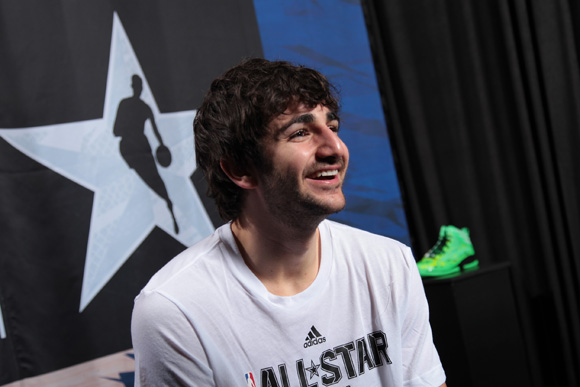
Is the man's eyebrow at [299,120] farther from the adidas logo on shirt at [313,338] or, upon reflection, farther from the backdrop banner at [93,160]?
the backdrop banner at [93,160]

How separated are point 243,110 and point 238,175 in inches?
6.9

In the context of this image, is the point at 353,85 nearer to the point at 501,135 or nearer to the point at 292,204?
the point at 501,135

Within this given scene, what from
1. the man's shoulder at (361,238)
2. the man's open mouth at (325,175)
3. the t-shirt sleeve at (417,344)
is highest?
the man's open mouth at (325,175)

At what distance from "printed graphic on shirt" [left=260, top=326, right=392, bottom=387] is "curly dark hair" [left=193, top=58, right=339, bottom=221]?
0.45 m

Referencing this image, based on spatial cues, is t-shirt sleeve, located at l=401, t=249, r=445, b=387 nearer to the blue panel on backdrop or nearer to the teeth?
the teeth

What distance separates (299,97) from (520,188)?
193 centimetres

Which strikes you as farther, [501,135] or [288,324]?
[501,135]

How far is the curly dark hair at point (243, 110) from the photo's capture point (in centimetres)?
139

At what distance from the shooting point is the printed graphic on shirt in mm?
1222

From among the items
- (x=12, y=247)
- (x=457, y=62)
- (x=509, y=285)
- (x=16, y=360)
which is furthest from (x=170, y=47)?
(x=509, y=285)

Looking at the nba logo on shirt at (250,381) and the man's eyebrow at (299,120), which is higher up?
the man's eyebrow at (299,120)

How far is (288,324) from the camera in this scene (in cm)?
126

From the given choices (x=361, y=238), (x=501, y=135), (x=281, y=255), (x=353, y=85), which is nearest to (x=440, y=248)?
(x=501, y=135)

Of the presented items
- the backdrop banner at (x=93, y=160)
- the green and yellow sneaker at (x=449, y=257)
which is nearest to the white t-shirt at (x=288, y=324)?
the backdrop banner at (x=93, y=160)
